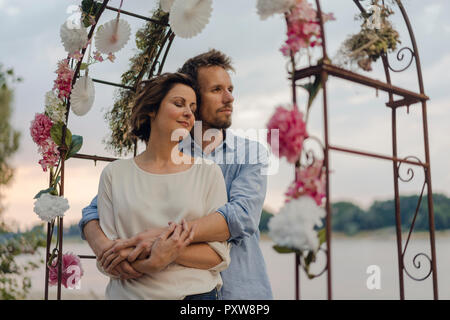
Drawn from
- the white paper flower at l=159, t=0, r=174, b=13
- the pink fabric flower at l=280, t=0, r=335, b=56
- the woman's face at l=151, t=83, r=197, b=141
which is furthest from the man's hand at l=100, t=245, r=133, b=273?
the white paper flower at l=159, t=0, r=174, b=13

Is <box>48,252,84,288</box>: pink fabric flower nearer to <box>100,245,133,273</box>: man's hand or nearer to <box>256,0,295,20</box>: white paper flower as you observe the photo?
<box>100,245,133,273</box>: man's hand

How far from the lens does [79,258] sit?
3295 mm

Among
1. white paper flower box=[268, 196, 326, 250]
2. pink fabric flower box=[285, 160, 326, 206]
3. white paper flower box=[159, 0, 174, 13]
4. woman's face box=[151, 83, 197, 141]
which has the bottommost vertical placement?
white paper flower box=[268, 196, 326, 250]

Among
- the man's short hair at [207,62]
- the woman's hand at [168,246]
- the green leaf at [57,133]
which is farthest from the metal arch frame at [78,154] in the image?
the woman's hand at [168,246]

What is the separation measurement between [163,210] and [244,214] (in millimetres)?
343

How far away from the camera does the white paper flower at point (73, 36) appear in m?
3.05

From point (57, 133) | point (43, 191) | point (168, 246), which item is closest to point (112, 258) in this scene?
point (168, 246)

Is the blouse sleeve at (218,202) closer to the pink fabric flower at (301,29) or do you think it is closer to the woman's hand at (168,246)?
the woman's hand at (168,246)

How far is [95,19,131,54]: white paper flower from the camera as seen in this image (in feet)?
10.3

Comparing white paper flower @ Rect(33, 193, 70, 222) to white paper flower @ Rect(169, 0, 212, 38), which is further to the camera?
white paper flower @ Rect(33, 193, 70, 222)

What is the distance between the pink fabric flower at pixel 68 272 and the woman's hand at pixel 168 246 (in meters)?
1.45

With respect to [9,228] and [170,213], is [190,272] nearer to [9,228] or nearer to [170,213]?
[170,213]

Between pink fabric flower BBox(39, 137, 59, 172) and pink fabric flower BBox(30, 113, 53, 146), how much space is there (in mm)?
30
